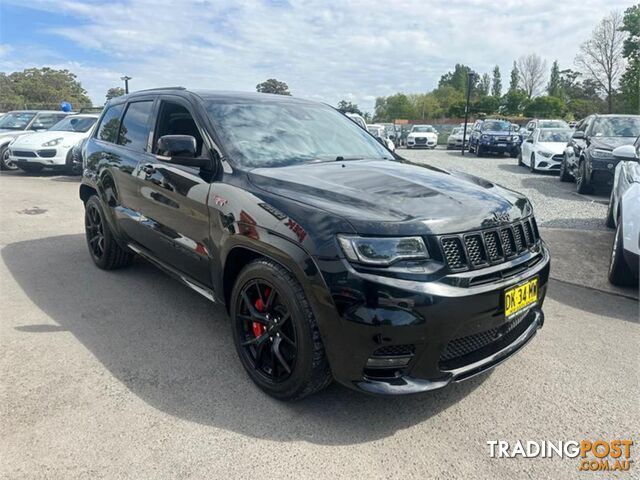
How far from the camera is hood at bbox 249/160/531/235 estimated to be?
2428mm

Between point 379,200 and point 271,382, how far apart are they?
1.24 meters

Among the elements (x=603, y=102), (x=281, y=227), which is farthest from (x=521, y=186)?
(x=603, y=102)

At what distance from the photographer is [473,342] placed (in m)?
2.59

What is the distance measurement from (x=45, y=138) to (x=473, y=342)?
13371mm

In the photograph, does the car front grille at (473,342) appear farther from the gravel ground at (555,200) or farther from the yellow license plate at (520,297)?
the gravel ground at (555,200)

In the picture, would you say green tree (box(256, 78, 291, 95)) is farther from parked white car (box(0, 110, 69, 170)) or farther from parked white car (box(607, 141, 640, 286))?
parked white car (box(0, 110, 69, 170))

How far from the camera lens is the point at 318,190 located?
273 cm

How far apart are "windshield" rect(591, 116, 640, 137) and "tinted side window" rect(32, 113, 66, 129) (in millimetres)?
15391

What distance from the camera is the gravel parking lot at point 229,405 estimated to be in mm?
2332

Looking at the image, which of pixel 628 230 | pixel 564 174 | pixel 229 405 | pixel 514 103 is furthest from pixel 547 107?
pixel 229 405

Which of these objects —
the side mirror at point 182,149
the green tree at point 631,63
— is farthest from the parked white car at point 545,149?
the green tree at point 631,63

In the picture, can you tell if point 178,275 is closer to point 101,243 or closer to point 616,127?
point 101,243

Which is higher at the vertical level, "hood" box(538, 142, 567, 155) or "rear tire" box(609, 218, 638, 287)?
"hood" box(538, 142, 567, 155)

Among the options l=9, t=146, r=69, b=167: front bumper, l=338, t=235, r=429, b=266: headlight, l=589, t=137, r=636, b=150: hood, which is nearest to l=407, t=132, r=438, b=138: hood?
l=589, t=137, r=636, b=150: hood
